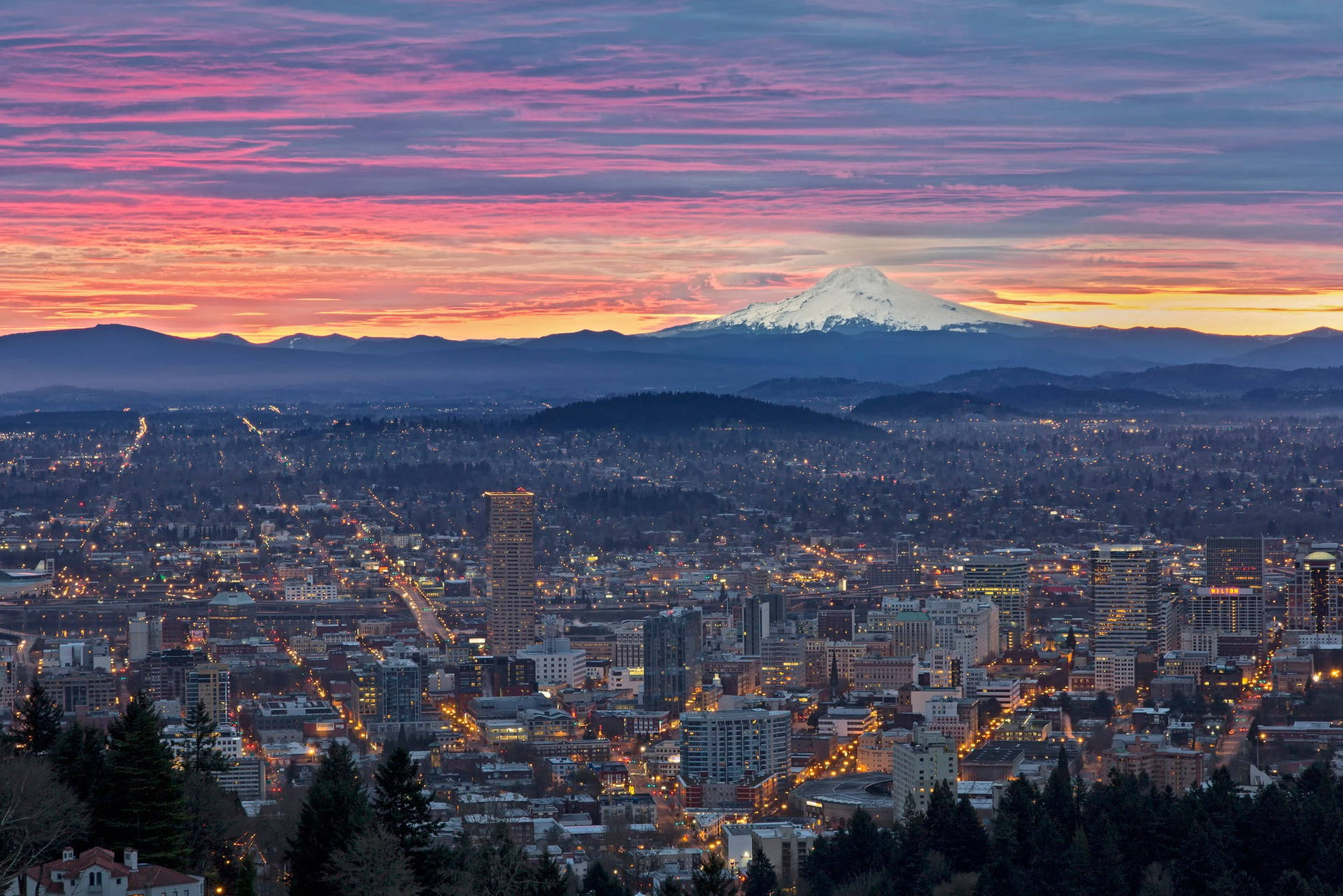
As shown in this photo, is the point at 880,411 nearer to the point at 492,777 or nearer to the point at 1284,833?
the point at 492,777

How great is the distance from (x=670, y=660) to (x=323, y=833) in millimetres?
30957

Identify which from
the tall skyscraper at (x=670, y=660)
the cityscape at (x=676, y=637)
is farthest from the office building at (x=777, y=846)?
the tall skyscraper at (x=670, y=660)

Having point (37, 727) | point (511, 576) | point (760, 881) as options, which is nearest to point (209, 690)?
point (511, 576)

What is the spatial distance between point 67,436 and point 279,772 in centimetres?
10197

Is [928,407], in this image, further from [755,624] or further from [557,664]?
[557,664]

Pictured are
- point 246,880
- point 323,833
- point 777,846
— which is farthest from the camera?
point 777,846

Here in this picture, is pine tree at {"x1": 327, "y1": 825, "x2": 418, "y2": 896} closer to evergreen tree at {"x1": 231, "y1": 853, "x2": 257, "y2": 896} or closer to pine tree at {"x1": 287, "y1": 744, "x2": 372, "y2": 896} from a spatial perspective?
pine tree at {"x1": 287, "y1": 744, "x2": 372, "y2": 896}

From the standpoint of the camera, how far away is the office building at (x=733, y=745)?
36844 mm

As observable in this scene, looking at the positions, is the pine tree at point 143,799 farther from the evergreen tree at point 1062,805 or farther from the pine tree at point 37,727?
the evergreen tree at point 1062,805

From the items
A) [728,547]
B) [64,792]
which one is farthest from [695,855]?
[728,547]

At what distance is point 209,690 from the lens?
44.8 m

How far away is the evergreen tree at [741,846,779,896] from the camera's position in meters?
26.0

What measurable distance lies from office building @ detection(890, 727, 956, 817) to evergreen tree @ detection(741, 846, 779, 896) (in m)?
6.40

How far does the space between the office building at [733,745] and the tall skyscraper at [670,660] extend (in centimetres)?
638
